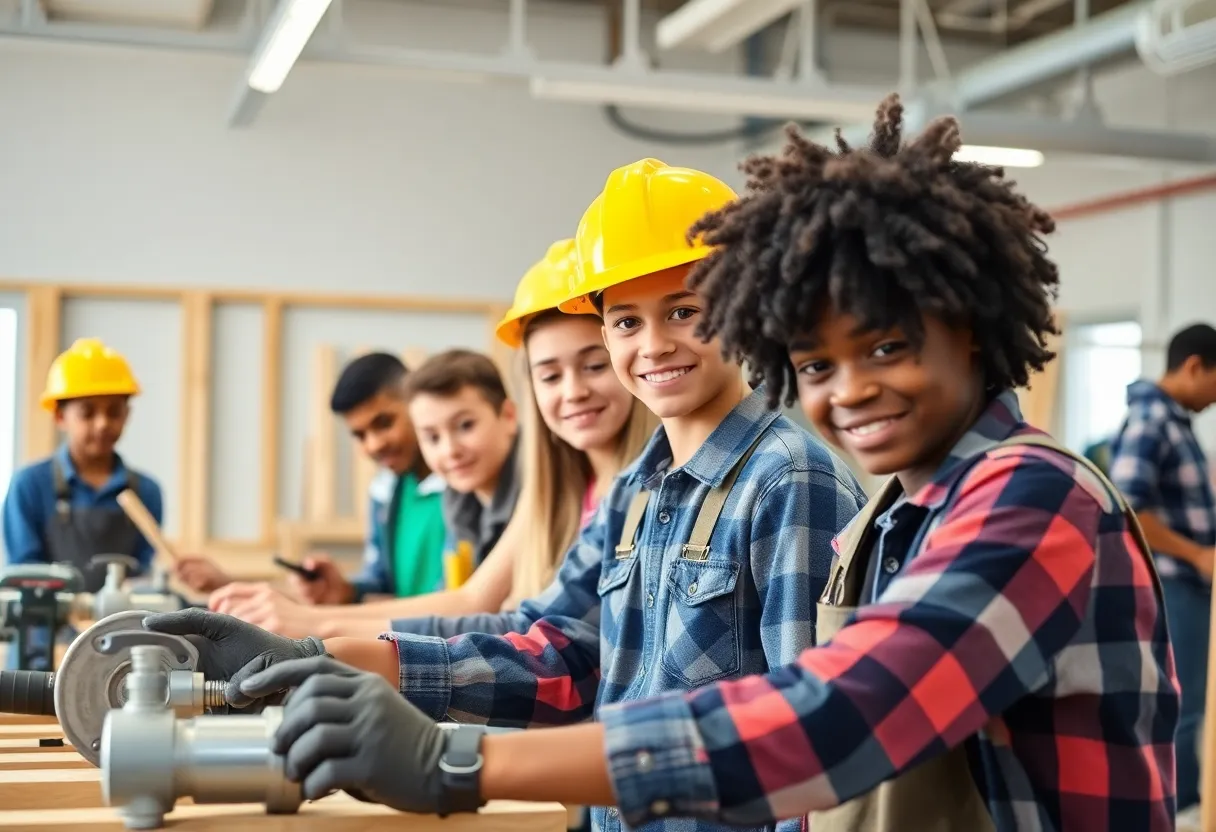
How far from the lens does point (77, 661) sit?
155 centimetres

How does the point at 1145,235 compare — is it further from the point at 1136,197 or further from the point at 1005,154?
the point at 1005,154

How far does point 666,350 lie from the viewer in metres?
1.92

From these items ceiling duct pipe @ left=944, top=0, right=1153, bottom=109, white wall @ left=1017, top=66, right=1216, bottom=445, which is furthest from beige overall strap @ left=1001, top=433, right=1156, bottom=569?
white wall @ left=1017, top=66, right=1216, bottom=445

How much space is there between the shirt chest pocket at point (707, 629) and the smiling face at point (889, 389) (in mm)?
430

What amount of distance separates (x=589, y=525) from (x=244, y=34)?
Result: 168 inches

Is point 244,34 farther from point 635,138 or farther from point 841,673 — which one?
point 841,673

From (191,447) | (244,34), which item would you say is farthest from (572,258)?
(191,447)

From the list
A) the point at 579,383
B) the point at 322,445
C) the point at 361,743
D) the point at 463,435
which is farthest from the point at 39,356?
the point at 361,743

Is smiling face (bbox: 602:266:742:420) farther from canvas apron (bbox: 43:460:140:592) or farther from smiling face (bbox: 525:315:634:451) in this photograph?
canvas apron (bbox: 43:460:140:592)

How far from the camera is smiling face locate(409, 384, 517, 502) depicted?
11.7 feet

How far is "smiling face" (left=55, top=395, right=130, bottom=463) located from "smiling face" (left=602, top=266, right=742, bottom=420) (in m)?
3.69

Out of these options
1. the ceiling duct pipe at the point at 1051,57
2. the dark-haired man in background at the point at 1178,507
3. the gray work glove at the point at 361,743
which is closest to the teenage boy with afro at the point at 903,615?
the gray work glove at the point at 361,743

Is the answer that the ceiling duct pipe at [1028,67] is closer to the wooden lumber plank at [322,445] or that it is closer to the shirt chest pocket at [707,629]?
the wooden lumber plank at [322,445]

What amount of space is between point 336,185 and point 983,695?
7440mm
